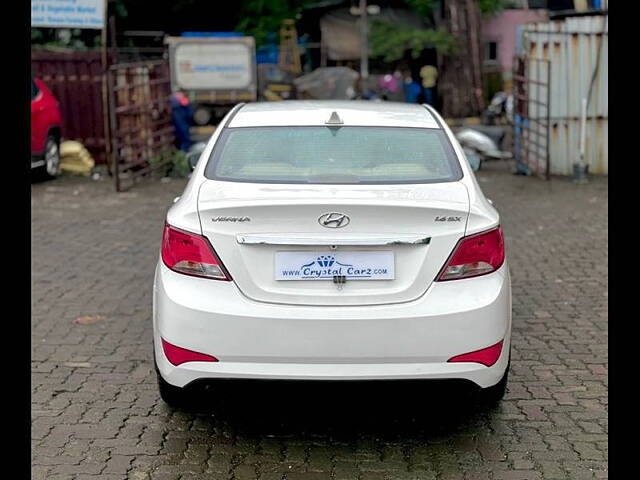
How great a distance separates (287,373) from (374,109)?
6.80ft

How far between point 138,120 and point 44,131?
1354mm

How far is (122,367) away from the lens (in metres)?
6.10

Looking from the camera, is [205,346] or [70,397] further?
[70,397]

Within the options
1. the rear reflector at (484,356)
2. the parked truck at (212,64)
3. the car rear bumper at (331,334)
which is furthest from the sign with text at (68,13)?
the rear reflector at (484,356)

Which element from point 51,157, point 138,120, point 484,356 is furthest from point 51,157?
point 484,356

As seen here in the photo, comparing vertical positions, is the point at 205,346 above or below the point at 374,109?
below

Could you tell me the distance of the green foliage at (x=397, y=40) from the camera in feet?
103

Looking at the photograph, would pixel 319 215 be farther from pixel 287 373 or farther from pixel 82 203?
pixel 82 203

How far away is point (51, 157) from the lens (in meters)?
15.2

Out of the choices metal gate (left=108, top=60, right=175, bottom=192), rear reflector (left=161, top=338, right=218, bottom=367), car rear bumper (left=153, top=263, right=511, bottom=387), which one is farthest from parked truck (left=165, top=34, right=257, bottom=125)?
car rear bumper (left=153, top=263, right=511, bottom=387)

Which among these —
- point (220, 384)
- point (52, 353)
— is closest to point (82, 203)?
point (52, 353)

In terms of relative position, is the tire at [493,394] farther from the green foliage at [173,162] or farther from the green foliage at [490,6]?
the green foliage at [490,6]

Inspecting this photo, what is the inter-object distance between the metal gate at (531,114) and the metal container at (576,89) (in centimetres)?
10
